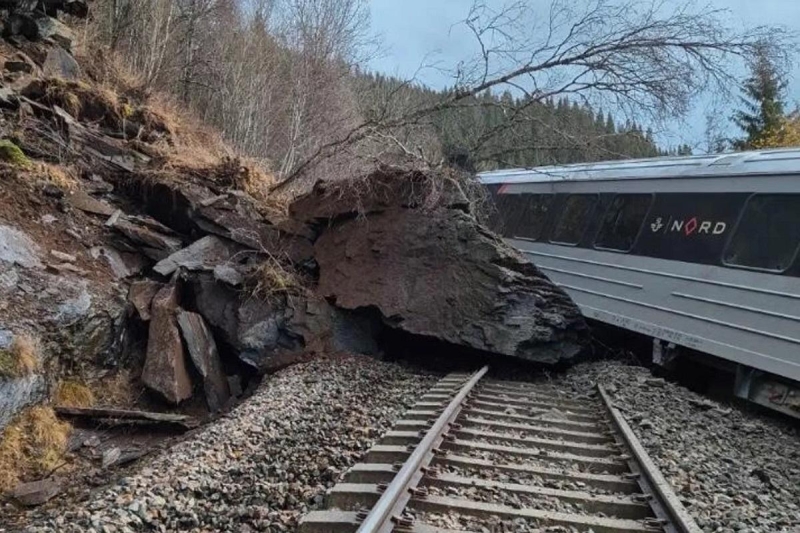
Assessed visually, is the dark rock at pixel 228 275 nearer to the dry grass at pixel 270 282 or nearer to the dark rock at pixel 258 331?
the dry grass at pixel 270 282

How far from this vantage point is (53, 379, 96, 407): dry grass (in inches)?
264

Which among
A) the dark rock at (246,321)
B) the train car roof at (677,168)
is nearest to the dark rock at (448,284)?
the dark rock at (246,321)

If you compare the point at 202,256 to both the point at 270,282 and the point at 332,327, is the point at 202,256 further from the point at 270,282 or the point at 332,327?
the point at 332,327

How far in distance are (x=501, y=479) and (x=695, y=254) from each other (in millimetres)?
6115

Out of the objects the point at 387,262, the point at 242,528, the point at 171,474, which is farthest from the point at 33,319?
the point at 387,262

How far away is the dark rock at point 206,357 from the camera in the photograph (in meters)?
7.84

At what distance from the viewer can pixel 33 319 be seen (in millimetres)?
6699

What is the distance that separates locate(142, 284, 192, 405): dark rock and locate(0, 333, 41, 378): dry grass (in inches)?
51.2

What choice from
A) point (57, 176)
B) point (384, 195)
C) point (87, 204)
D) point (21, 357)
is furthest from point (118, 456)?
point (384, 195)

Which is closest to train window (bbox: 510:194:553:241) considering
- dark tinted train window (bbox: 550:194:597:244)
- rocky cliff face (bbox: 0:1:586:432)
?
dark tinted train window (bbox: 550:194:597:244)

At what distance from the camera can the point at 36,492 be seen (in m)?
5.27

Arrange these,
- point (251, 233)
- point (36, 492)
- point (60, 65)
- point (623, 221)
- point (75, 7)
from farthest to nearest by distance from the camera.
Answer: point (75, 7) < point (60, 65) < point (623, 221) < point (251, 233) < point (36, 492)

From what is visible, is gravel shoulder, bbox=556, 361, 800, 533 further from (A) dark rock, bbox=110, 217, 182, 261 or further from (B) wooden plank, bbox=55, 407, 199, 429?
(A) dark rock, bbox=110, 217, 182, 261

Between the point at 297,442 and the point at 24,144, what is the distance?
6.39 metres
